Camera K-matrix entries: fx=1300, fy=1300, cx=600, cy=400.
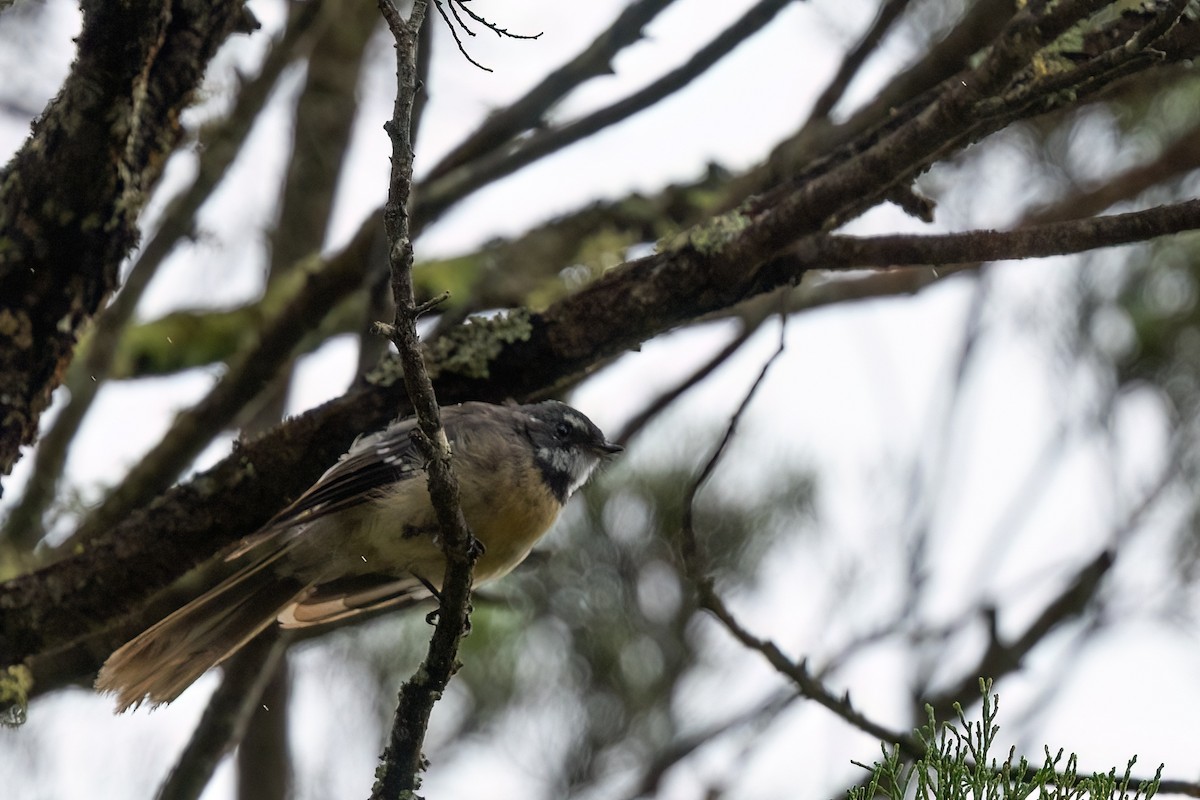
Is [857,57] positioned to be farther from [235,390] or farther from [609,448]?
[235,390]

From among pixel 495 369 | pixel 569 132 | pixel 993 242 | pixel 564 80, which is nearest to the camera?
pixel 993 242

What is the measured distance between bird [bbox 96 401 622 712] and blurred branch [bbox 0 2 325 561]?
94cm

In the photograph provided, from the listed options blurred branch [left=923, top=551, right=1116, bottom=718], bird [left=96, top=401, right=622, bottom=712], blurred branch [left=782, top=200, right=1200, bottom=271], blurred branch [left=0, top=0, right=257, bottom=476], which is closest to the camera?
blurred branch [left=782, top=200, right=1200, bottom=271]

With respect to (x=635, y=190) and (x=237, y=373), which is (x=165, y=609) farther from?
(x=635, y=190)

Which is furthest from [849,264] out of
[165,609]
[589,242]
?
[165,609]

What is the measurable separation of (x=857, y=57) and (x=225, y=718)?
3284 mm

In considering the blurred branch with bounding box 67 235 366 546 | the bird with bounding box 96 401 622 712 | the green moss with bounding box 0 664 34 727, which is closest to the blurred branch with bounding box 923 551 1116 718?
the bird with bounding box 96 401 622 712

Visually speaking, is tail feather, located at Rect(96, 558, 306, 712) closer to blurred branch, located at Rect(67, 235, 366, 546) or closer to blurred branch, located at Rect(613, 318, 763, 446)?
blurred branch, located at Rect(67, 235, 366, 546)

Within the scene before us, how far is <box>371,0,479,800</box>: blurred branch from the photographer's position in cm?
271

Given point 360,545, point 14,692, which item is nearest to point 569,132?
point 360,545

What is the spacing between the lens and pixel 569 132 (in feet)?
15.1

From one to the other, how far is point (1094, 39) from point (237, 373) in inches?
121

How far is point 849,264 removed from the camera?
12.9 ft

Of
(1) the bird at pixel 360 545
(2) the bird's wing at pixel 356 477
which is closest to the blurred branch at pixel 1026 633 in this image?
(1) the bird at pixel 360 545
